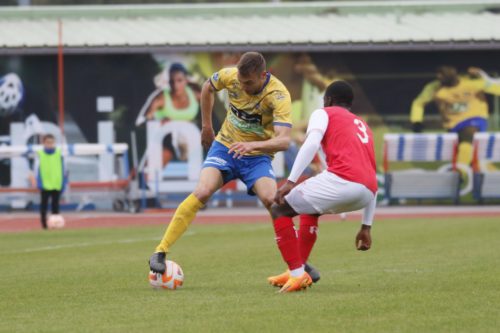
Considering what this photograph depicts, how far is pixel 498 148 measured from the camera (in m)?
31.3

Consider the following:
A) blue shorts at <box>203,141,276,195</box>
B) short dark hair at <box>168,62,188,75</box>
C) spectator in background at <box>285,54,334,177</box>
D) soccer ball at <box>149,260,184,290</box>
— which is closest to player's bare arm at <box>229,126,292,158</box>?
blue shorts at <box>203,141,276,195</box>

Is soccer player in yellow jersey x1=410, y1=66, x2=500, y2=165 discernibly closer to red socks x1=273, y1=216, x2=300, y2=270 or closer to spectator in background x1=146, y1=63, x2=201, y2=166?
spectator in background x1=146, y1=63, x2=201, y2=166

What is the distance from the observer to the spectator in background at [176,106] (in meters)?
31.6

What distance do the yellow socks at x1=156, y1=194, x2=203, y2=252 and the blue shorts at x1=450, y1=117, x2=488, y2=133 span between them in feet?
72.3

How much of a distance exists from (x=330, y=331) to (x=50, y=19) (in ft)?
88.6

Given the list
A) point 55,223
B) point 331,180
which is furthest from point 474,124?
point 331,180

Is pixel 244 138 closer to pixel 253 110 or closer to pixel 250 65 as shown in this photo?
pixel 253 110

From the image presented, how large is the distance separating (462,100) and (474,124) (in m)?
0.71

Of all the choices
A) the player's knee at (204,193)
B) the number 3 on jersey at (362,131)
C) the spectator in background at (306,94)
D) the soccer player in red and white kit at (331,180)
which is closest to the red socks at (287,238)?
the soccer player in red and white kit at (331,180)

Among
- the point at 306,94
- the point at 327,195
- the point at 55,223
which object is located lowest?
the point at 55,223

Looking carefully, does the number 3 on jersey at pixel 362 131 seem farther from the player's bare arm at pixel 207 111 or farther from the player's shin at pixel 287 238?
the player's bare arm at pixel 207 111

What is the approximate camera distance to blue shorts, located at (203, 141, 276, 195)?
1077 centimetres

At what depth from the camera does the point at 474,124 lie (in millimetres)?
31797

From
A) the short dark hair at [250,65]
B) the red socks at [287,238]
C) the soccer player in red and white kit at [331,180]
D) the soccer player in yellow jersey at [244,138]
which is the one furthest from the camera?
the soccer player in yellow jersey at [244,138]
